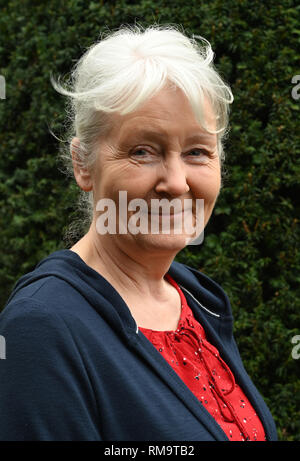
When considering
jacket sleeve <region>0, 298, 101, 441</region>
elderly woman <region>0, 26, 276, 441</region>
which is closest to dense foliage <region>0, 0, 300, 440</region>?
elderly woman <region>0, 26, 276, 441</region>

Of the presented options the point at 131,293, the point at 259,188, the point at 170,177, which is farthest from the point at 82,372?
the point at 259,188

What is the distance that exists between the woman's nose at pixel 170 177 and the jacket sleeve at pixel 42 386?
1.71 ft

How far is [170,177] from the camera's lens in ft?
5.46

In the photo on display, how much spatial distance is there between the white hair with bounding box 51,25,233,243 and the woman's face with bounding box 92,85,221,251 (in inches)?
1.2

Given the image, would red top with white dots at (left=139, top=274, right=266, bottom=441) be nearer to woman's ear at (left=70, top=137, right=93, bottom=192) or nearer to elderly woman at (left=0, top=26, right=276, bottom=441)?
elderly woman at (left=0, top=26, right=276, bottom=441)

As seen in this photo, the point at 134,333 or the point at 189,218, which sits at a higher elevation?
the point at 189,218

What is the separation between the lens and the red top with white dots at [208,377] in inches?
66.1

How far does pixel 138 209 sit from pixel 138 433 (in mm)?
627

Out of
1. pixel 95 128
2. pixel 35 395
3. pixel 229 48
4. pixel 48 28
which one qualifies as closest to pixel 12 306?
pixel 35 395

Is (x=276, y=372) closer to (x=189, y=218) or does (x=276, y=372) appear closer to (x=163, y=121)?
(x=189, y=218)

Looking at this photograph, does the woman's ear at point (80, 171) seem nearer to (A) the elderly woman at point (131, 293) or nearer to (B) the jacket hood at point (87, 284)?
(A) the elderly woman at point (131, 293)

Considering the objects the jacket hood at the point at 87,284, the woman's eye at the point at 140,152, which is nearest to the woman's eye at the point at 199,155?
the woman's eye at the point at 140,152

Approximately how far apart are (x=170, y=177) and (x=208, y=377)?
2.10 ft
